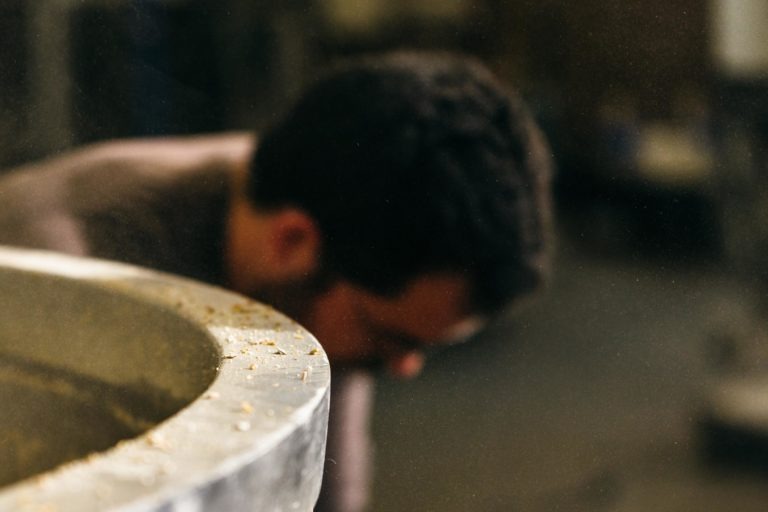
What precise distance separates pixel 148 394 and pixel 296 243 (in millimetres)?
553

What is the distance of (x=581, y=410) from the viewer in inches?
67.9

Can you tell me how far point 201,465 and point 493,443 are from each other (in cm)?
154

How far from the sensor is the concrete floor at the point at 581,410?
1626 millimetres

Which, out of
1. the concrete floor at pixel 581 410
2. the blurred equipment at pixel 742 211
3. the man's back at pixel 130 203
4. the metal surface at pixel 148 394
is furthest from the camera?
the concrete floor at pixel 581 410

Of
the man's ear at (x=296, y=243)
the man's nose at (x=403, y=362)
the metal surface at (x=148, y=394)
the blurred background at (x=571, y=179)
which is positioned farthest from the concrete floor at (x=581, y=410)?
the metal surface at (x=148, y=394)

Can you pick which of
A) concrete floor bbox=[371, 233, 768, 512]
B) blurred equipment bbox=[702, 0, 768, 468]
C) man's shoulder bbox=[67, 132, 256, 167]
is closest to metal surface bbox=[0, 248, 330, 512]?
man's shoulder bbox=[67, 132, 256, 167]

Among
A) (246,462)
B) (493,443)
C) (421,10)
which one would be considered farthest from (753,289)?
(246,462)

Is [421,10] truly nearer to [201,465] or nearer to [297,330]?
[297,330]

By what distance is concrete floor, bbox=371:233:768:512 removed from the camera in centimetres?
163

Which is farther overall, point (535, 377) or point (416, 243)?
point (535, 377)

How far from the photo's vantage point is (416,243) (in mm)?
1062

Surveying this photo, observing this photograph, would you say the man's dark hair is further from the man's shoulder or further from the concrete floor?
the concrete floor

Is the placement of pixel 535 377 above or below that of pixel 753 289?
below

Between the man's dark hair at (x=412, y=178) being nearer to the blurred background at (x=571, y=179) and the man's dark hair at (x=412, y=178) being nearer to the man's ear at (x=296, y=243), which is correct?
the man's ear at (x=296, y=243)
